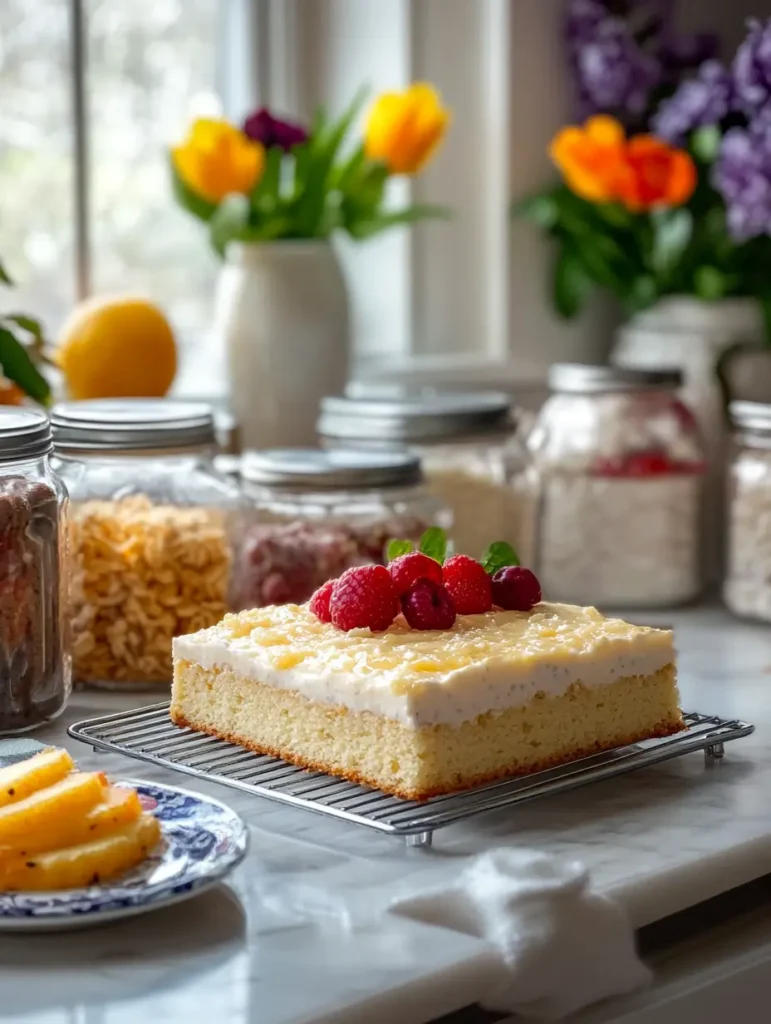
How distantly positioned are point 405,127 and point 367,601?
962mm

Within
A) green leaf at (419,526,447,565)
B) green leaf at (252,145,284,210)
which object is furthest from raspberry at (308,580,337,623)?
green leaf at (252,145,284,210)

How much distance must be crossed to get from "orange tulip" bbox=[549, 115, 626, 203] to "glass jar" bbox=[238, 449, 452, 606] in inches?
25.5

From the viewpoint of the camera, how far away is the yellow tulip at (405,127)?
2.03 metres

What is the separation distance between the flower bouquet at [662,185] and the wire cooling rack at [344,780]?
91 cm

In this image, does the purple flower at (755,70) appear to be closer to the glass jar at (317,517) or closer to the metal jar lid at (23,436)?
the glass jar at (317,517)

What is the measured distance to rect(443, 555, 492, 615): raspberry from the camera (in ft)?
4.23

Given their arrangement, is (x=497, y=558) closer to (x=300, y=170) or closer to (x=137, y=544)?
(x=137, y=544)

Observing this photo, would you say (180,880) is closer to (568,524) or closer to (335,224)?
(568,524)

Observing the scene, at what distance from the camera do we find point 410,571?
1252 mm

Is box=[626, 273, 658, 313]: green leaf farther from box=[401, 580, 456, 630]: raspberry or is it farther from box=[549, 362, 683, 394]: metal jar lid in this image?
box=[401, 580, 456, 630]: raspberry

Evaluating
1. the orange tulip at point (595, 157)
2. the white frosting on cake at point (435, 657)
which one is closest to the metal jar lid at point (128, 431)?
the white frosting on cake at point (435, 657)

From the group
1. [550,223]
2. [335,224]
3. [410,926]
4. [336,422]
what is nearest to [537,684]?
[410,926]

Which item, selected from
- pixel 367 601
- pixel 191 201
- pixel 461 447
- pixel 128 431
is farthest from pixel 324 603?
pixel 191 201

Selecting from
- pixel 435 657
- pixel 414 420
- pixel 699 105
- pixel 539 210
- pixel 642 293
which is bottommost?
pixel 435 657
